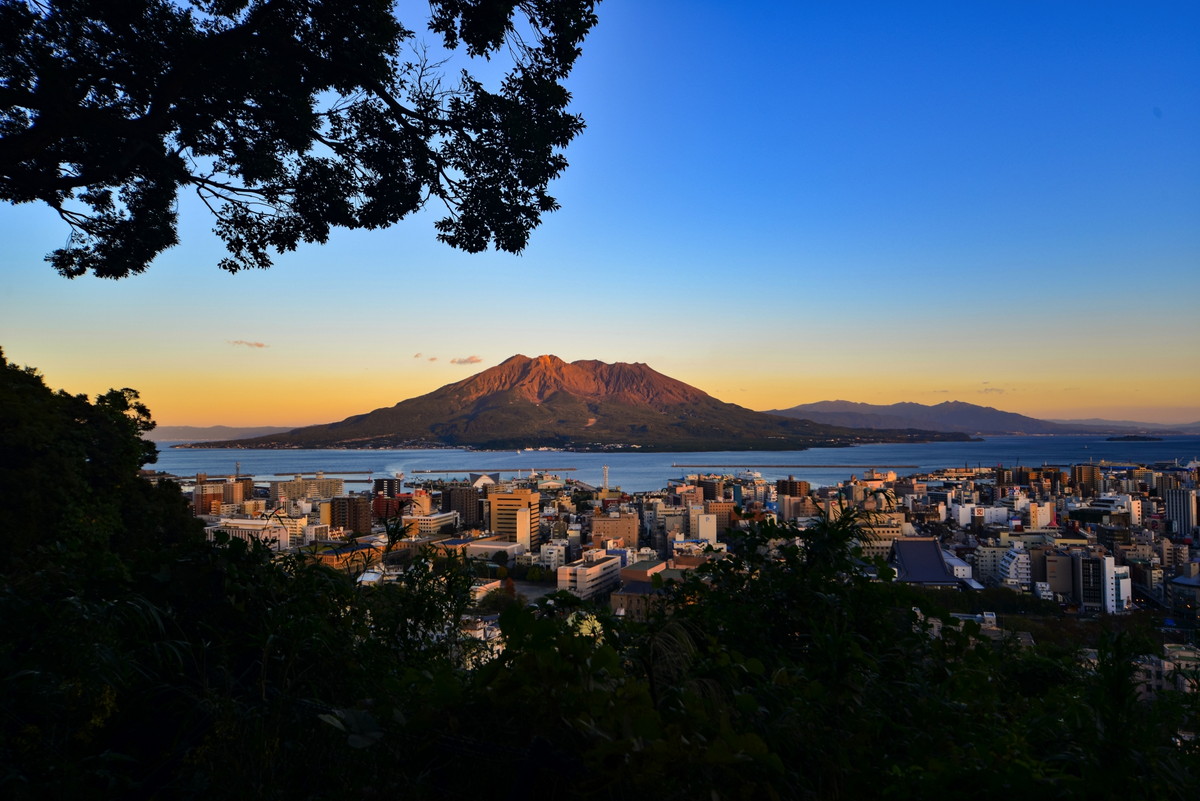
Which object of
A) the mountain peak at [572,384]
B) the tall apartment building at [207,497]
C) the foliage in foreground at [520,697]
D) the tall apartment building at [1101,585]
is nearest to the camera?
the foliage in foreground at [520,697]

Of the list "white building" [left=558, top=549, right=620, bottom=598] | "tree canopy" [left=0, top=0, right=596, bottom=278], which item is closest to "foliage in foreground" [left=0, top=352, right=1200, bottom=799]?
"tree canopy" [left=0, top=0, right=596, bottom=278]

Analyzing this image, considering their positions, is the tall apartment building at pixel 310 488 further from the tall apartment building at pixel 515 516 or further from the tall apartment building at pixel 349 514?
the tall apartment building at pixel 515 516

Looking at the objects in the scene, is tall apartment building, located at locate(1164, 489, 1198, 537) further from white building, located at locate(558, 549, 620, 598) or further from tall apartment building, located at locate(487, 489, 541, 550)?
tall apartment building, located at locate(487, 489, 541, 550)

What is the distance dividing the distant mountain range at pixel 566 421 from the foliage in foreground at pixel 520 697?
3287 inches

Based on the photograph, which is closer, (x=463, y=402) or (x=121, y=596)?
(x=121, y=596)

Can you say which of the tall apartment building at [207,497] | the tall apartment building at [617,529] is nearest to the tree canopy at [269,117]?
the tall apartment building at [617,529]

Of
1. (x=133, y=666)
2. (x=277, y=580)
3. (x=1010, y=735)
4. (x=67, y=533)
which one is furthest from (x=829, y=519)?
(x=67, y=533)

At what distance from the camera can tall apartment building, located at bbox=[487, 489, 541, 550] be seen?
23.6 metres

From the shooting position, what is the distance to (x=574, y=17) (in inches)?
96.7

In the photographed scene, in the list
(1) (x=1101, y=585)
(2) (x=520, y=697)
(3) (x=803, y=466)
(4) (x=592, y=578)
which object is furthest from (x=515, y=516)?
(3) (x=803, y=466)

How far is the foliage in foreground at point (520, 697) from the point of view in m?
0.71

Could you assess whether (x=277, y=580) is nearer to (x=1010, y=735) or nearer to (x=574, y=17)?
(x=1010, y=735)

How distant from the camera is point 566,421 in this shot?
101188mm

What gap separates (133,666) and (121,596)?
220 mm
